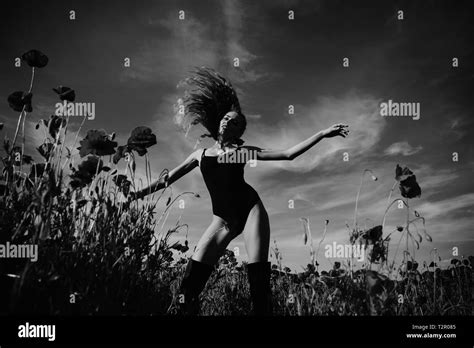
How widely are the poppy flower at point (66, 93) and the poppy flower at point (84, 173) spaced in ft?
1.21

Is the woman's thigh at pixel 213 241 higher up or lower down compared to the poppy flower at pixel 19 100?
lower down

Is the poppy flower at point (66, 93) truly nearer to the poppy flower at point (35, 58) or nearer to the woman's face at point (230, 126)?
the poppy flower at point (35, 58)

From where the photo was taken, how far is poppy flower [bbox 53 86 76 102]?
227cm

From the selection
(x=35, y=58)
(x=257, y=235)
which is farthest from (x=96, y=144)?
(x=257, y=235)

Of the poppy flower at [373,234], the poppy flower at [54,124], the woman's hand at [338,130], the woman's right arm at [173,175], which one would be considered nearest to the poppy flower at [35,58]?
the poppy flower at [54,124]

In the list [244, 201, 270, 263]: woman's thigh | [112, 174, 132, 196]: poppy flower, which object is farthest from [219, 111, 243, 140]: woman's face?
[112, 174, 132, 196]: poppy flower

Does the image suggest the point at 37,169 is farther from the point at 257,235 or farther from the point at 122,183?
the point at 257,235

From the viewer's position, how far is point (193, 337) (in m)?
2.13

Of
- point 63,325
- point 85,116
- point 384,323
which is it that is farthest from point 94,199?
point 384,323

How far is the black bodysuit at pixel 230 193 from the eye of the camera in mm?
2809

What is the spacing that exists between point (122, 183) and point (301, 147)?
116 cm

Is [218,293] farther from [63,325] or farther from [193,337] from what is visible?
[63,325]

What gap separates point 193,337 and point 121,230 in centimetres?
72

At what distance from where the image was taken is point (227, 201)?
282 cm
